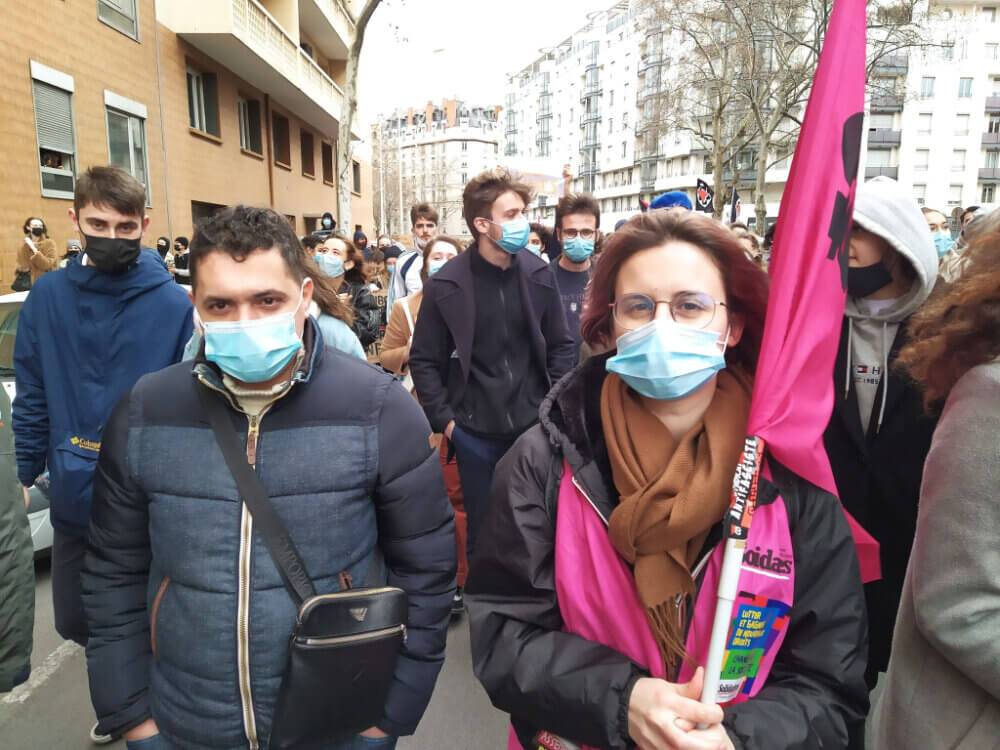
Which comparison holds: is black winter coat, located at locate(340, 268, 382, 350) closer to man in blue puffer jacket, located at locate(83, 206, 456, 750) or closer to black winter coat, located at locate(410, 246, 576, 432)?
black winter coat, located at locate(410, 246, 576, 432)

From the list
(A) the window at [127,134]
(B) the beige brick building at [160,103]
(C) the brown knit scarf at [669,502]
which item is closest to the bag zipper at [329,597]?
(C) the brown knit scarf at [669,502]

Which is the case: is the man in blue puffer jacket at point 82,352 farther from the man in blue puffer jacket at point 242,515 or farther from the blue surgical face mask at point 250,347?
the blue surgical face mask at point 250,347

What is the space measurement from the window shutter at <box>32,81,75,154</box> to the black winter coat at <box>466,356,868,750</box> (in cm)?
1253

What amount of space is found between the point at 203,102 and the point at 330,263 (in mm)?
14760

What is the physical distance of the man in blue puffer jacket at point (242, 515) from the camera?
5.80ft

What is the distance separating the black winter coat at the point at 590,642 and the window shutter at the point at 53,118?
12.5m

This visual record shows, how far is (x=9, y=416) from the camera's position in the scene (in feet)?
7.64

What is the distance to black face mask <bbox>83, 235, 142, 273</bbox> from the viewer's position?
3.01m

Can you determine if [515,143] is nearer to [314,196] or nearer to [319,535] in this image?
[314,196]

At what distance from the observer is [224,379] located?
188 centimetres

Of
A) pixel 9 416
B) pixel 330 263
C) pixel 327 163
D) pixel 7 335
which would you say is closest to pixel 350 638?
pixel 9 416

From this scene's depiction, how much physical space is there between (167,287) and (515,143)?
10878 centimetres

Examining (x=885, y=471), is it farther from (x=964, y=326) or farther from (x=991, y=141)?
(x=991, y=141)

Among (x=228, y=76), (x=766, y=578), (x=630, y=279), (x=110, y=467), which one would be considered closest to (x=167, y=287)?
(x=110, y=467)
